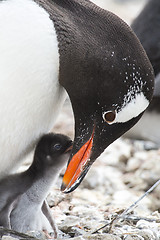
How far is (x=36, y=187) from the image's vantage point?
3.78 meters

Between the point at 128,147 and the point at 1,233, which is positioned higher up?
the point at 1,233

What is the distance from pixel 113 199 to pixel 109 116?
2.61 meters

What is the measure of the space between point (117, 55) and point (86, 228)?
53.7 inches

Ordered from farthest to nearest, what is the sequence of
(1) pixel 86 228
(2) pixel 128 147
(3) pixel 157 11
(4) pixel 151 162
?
(2) pixel 128 147 < (4) pixel 151 162 < (3) pixel 157 11 < (1) pixel 86 228

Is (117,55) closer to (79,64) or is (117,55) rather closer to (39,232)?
(79,64)

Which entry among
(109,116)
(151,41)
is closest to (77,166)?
(109,116)

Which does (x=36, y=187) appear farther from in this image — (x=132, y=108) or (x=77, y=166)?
(x=132, y=108)

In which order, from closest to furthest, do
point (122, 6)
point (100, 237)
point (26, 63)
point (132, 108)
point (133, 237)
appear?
point (132, 108) < point (26, 63) < point (100, 237) < point (133, 237) < point (122, 6)

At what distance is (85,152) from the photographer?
10.8 ft

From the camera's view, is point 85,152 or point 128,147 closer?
point 85,152

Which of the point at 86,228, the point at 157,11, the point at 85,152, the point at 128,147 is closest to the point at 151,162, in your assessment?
the point at 128,147

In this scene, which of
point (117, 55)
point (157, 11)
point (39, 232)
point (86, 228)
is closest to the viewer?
point (117, 55)

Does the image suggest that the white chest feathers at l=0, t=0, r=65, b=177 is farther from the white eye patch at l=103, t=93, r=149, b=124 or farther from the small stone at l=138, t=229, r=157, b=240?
the small stone at l=138, t=229, r=157, b=240

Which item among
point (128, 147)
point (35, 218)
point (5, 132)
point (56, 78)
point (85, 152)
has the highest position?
point (56, 78)
